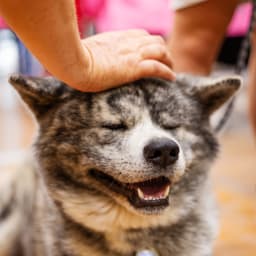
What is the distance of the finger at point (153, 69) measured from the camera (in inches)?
51.9

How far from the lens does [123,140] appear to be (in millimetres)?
1293

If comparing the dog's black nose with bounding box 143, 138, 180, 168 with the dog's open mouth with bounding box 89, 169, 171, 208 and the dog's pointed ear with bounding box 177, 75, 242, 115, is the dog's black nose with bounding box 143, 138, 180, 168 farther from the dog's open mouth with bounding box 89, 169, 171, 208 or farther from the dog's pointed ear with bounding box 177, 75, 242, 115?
the dog's pointed ear with bounding box 177, 75, 242, 115

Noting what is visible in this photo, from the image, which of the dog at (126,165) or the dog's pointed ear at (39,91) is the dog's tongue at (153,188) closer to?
the dog at (126,165)

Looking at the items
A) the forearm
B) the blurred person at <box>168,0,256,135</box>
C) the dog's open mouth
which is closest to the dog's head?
the dog's open mouth

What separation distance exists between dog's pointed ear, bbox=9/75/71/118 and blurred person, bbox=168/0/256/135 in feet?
1.70

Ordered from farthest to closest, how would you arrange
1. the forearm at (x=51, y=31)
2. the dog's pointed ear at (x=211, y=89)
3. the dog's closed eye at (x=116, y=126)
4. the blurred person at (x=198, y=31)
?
the blurred person at (x=198, y=31) → the dog's pointed ear at (x=211, y=89) → the dog's closed eye at (x=116, y=126) → the forearm at (x=51, y=31)

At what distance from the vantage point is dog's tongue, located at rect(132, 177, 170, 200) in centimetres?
128

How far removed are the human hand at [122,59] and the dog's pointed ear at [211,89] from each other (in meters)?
0.09

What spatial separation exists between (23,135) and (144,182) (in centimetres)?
224

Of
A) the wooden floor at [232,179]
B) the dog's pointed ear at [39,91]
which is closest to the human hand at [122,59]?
the dog's pointed ear at [39,91]

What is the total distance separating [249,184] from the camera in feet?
7.90

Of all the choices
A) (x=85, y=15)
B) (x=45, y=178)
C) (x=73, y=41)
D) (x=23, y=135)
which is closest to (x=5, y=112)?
(x=23, y=135)

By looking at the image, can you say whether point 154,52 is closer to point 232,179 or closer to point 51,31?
point 51,31

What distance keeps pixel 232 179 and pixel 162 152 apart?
52.9 inches
